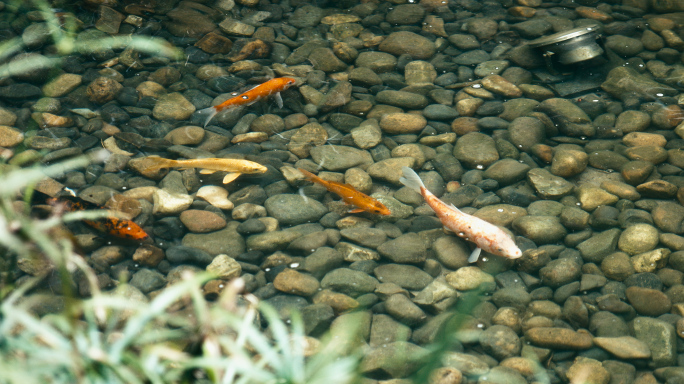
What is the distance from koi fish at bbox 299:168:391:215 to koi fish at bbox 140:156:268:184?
0.54 metres

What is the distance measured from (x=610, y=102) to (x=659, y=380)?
2.96 meters

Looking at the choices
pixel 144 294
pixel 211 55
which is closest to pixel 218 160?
pixel 144 294

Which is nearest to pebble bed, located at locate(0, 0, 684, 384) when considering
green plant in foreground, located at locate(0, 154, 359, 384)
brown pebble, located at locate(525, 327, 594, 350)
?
brown pebble, located at locate(525, 327, 594, 350)

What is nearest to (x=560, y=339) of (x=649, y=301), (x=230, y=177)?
(x=649, y=301)

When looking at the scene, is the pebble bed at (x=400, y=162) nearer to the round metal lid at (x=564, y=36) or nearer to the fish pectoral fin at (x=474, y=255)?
the fish pectoral fin at (x=474, y=255)

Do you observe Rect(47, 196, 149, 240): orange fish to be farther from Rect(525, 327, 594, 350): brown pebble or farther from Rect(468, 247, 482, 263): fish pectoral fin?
Rect(525, 327, 594, 350): brown pebble

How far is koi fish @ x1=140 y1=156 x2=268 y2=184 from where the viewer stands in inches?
156

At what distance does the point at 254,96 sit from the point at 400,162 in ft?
5.05

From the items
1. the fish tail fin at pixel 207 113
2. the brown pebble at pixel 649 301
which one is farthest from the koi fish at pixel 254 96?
the brown pebble at pixel 649 301

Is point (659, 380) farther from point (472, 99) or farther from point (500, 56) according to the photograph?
point (500, 56)

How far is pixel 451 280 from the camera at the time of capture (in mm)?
3410

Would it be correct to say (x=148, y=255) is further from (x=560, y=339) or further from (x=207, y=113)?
(x=560, y=339)

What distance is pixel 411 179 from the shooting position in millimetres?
3883

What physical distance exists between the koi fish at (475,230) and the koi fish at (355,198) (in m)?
0.38
